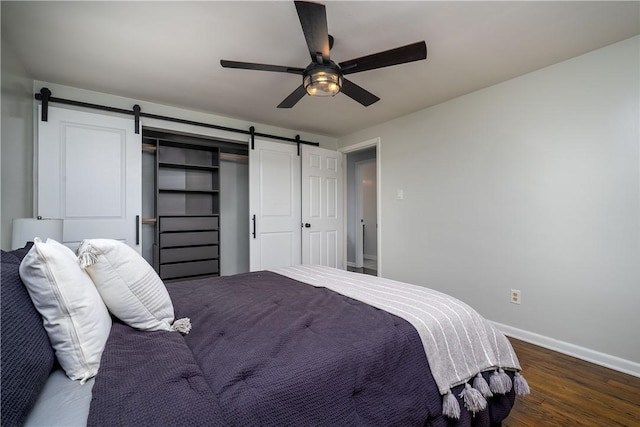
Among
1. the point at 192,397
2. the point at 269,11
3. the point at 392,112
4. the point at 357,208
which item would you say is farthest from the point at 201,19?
the point at 357,208

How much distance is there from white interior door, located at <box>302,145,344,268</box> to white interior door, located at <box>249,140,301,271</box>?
123 mm

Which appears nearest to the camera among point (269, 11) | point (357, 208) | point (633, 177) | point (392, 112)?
point (269, 11)

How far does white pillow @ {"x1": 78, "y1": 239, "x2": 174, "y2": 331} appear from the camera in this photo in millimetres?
1021

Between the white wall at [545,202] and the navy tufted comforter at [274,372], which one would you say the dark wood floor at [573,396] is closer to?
the white wall at [545,202]

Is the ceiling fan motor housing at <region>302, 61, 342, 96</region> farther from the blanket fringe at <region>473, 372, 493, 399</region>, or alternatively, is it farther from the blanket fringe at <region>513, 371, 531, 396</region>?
the blanket fringe at <region>513, 371, 531, 396</region>

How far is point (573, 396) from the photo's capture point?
1.75 meters

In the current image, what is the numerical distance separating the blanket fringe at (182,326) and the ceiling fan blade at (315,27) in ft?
4.87

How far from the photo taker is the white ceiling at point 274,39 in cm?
175

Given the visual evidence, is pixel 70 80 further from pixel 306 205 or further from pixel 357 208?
pixel 357 208

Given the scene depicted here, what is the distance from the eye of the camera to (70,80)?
2.64 m

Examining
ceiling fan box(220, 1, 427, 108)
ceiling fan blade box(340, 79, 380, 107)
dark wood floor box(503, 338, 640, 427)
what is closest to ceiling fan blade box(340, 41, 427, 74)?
ceiling fan box(220, 1, 427, 108)

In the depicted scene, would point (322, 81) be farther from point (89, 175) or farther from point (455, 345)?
point (89, 175)

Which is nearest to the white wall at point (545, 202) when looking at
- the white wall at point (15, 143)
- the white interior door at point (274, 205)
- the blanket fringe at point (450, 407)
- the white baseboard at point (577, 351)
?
the white baseboard at point (577, 351)

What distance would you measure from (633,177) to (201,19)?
314 centimetres
